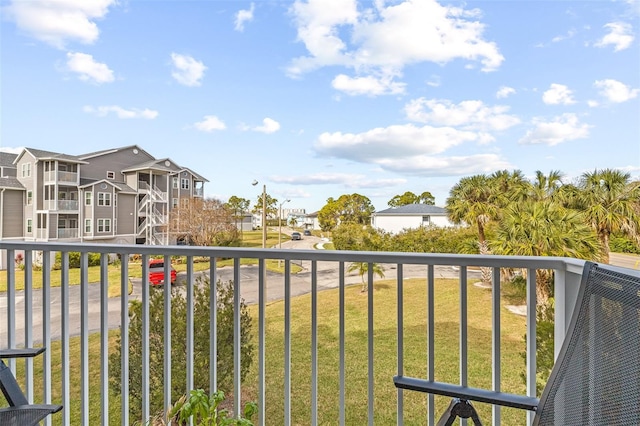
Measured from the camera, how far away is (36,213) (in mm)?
2744

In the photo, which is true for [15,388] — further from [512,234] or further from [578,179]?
[578,179]

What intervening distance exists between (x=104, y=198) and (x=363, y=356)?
2548 mm

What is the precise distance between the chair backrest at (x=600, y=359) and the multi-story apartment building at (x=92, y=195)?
2.79 m

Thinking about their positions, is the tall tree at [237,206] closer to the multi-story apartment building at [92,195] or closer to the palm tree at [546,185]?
the multi-story apartment building at [92,195]

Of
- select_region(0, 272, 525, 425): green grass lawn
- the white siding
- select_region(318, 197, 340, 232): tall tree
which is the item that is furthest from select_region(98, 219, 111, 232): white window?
the white siding

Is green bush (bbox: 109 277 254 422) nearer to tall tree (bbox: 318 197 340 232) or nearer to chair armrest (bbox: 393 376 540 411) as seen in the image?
chair armrest (bbox: 393 376 540 411)

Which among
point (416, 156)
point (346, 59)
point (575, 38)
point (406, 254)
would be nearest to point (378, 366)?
point (406, 254)

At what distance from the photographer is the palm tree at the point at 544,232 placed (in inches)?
99.9

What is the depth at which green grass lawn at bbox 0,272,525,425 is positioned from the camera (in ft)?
6.49

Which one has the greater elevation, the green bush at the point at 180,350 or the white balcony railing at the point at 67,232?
the white balcony railing at the point at 67,232

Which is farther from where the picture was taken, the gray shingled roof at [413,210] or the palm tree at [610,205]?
the gray shingled roof at [413,210]

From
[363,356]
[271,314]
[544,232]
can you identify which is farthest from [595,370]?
[544,232]

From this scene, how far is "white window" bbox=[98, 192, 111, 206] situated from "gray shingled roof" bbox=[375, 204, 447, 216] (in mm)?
2414

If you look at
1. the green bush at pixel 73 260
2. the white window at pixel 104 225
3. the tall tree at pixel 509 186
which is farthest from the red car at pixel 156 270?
the tall tree at pixel 509 186
